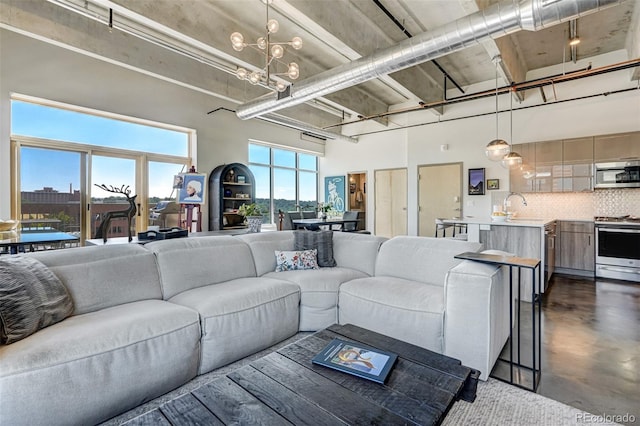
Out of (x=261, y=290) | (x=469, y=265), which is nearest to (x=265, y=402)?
(x=261, y=290)

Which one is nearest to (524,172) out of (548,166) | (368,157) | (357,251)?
(548,166)

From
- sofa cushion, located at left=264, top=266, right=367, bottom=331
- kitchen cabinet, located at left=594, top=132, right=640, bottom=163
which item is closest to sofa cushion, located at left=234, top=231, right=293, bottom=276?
sofa cushion, located at left=264, top=266, right=367, bottom=331

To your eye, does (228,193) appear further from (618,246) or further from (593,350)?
(618,246)

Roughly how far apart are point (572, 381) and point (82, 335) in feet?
9.96

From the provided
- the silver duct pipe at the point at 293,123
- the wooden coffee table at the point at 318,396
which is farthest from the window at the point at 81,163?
the wooden coffee table at the point at 318,396

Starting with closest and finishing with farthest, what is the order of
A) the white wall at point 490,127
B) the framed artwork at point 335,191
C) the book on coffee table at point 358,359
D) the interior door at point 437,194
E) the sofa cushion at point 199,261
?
the book on coffee table at point 358,359 → the sofa cushion at point 199,261 → the white wall at point 490,127 → the interior door at point 437,194 → the framed artwork at point 335,191

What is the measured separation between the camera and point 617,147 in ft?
16.3

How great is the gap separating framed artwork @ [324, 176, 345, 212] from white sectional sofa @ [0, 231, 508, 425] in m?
6.22

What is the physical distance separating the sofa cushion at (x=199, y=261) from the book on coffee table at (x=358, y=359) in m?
1.52

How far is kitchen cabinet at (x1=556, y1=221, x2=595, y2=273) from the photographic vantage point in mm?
4941

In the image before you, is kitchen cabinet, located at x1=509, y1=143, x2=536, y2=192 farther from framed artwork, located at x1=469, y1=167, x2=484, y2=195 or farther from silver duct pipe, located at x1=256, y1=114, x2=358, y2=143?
silver duct pipe, located at x1=256, y1=114, x2=358, y2=143

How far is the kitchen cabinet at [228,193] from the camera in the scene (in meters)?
6.70

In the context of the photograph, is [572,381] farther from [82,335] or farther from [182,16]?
[182,16]

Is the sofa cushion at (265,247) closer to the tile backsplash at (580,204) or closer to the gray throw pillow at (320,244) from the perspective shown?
the gray throw pillow at (320,244)
